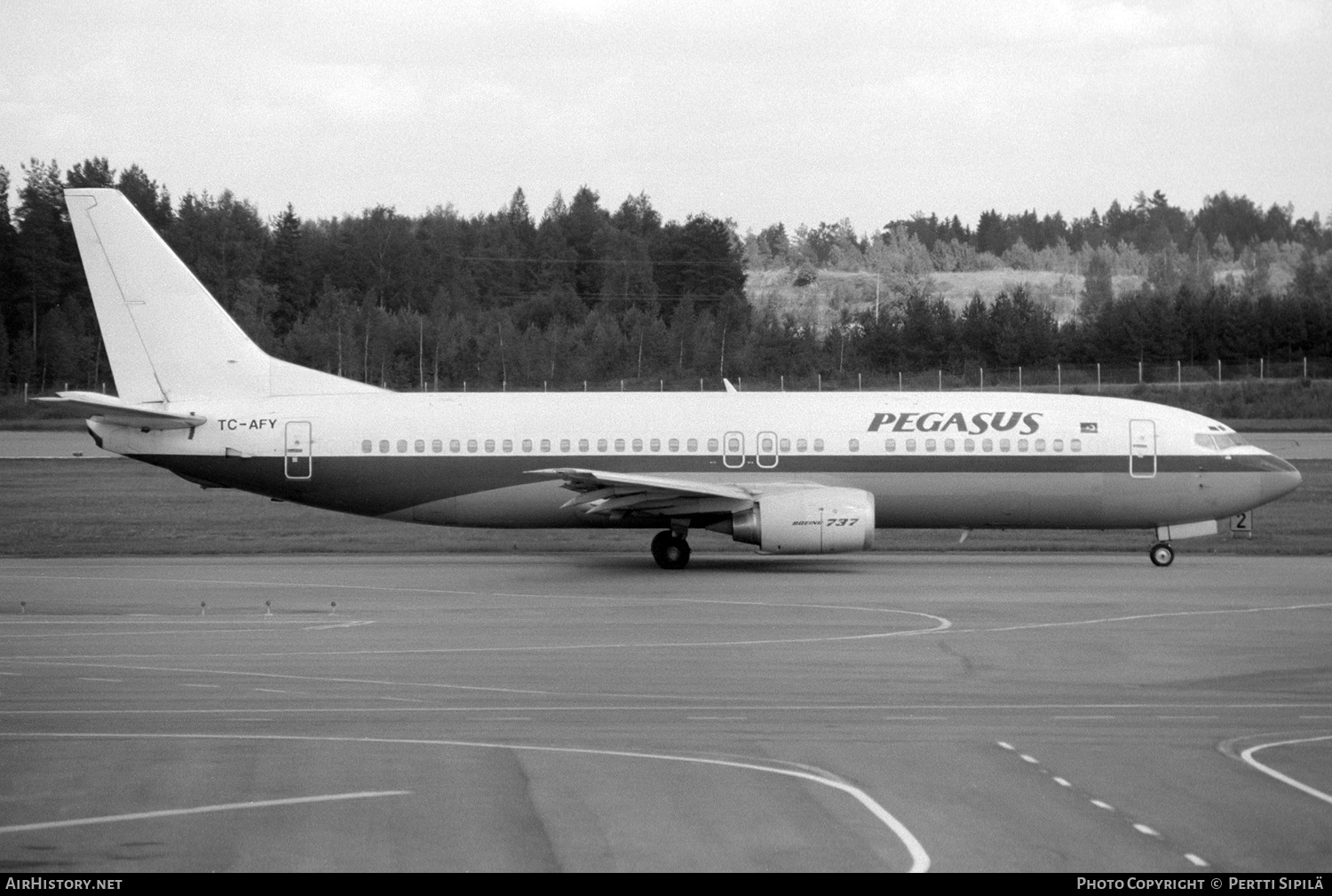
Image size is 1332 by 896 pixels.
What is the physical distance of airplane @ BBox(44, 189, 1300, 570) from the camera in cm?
3020

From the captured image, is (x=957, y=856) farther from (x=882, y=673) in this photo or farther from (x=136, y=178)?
(x=136, y=178)

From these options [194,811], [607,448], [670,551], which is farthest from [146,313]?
[194,811]

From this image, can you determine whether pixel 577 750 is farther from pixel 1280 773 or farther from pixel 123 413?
pixel 123 413

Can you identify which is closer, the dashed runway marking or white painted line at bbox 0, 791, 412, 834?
the dashed runway marking

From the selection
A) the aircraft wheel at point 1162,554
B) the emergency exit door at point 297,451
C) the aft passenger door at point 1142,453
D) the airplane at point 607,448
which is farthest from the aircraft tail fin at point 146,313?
the aircraft wheel at point 1162,554

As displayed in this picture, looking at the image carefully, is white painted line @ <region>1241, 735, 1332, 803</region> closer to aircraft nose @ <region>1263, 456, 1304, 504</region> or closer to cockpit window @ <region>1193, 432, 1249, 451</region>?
cockpit window @ <region>1193, 432, 1249, 451</region>

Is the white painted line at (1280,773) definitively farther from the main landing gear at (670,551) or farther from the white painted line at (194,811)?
the main landing gear at (670,551)

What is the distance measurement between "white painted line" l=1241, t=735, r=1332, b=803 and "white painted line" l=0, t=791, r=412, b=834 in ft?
23.5

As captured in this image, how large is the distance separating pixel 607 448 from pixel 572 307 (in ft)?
247

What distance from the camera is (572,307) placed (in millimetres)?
104875

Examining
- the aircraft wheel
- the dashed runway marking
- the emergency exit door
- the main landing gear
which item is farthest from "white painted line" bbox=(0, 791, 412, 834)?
the aircraft wheel

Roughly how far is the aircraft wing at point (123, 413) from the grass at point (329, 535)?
419 centimetres

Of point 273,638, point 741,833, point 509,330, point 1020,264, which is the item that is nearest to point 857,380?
point 509,330

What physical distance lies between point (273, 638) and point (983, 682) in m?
9.70
